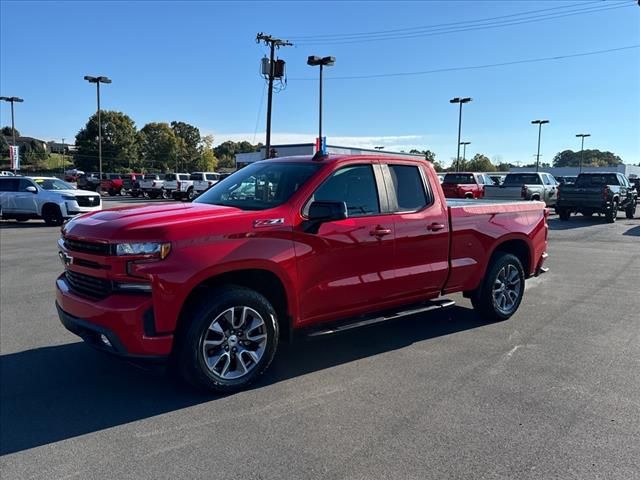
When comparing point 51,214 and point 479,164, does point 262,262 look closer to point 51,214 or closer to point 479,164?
point 51,214

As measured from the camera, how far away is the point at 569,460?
3248mm

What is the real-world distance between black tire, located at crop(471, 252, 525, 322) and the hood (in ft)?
10.8

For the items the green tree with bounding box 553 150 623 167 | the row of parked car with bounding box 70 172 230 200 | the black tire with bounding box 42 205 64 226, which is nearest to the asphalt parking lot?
the black tire with bounding box 42 205 64 226

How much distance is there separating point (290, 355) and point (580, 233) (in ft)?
47.7

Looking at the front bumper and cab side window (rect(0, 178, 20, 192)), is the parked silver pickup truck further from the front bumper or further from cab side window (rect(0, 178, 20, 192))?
the front bumper

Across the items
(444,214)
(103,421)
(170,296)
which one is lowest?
(103,421)

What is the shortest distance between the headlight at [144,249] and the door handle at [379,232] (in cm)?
196

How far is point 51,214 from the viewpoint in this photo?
19297mm

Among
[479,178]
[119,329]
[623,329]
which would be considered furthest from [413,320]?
[479,178]

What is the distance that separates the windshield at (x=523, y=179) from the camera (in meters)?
22.8

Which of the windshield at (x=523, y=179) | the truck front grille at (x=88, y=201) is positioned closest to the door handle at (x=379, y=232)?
the truck front grille at (x=88, y=201)

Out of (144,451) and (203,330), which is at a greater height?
(203,330)

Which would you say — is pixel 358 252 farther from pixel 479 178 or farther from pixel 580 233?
pixel 479 178

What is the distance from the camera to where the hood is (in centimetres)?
382
